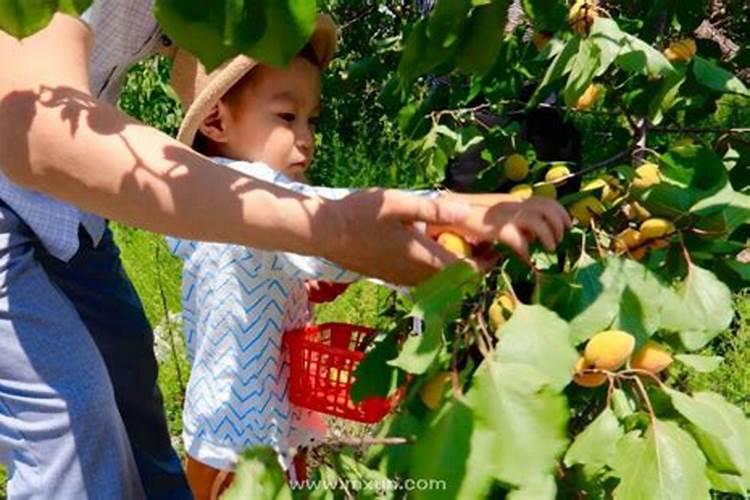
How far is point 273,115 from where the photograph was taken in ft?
6.34

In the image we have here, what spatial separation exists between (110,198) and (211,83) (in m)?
0.80

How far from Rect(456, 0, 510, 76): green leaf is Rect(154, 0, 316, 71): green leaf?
305 millimetres

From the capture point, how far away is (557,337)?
889 mm

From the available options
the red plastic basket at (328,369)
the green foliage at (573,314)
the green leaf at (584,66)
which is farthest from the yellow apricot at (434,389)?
the red plastic basket at (328,369)

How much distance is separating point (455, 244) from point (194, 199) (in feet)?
0.81

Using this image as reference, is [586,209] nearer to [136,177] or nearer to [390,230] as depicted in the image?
[390,230]

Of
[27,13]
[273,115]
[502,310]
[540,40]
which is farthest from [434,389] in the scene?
[273,115]

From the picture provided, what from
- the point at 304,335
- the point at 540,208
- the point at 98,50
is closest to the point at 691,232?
the point at 540,208

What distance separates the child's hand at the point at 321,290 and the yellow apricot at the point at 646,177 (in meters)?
0.85

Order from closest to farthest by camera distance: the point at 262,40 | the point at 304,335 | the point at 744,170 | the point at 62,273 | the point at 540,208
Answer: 1. the point at 262,40
2. the point at 540,208
3. the point at 744,170
4. the point at 62,273
5. the point at 304,335

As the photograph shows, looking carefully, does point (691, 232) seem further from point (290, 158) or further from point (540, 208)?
point (290, 158)

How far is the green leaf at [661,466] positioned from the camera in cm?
91

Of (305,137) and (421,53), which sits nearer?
(421,53)

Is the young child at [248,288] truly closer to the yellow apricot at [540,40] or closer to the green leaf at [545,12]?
the yellow apricot at [540,40]
